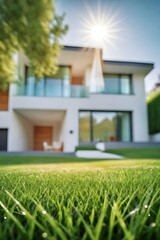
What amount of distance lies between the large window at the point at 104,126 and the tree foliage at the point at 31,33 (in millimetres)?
6869

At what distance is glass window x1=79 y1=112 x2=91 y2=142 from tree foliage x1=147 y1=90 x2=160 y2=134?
2.59 meters

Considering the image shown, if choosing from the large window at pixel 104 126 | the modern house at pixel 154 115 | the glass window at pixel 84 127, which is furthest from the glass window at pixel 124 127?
the glass window at pixel 84 127

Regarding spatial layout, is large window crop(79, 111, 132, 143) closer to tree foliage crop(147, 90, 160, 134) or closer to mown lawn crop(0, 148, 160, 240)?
tree foliage crop(147, 90, 160, 134)

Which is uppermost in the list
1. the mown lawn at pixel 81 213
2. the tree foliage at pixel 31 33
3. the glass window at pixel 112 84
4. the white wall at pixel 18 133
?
the glass window at pixel 112 84

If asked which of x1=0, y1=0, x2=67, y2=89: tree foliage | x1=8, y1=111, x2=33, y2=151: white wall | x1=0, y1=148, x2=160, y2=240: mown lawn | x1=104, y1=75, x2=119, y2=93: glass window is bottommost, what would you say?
x1=0, y1=148, x2=160, y2=240: mown lawn

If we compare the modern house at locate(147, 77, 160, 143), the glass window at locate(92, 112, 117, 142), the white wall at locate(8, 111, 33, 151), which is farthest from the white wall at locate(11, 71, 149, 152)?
the white wall at locate(8, 111, 33, 151)

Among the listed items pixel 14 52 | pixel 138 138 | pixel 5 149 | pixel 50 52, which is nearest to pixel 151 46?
pixel 50 52

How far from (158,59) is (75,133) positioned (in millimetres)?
6684

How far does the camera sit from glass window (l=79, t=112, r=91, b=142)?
847 cm

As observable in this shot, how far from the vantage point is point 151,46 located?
4.69ft

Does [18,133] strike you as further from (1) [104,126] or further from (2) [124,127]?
(2) [124,127]

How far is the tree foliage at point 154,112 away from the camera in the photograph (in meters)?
8.74

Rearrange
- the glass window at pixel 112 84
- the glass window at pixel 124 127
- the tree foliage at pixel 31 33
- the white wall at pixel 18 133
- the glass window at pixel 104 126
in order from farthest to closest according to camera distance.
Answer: the glass window at pixel 124 127 → the glass window at pixel 104 126 → the glass window at pixel 112 84 → the white wall at pixel 18 133 → the tree foliage at pixel 31 33

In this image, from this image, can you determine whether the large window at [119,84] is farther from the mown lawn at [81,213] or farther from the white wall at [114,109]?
the mown lawn at [81,213]
